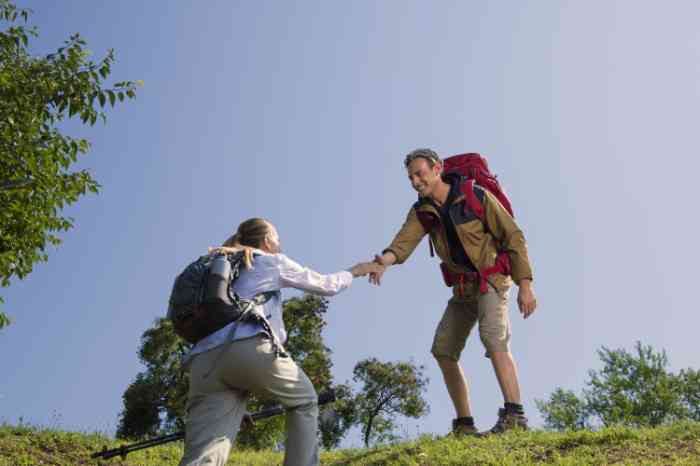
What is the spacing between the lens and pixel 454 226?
889cm

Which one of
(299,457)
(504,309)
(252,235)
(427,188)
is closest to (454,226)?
(427,188)

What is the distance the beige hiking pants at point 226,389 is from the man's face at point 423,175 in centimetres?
399

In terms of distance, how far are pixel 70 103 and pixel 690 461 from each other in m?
12.3

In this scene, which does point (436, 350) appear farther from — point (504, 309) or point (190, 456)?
point (190, 456)

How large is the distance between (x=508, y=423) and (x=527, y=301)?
1.61 meters

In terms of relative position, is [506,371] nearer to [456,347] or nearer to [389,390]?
[456,347]

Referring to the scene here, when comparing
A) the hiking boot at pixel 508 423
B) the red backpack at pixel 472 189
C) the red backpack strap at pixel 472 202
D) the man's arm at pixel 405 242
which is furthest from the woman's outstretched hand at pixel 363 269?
the hiking boot at pixel 508 423

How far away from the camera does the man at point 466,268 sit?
867 centimetres

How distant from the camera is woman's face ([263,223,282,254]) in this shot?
6164 mm

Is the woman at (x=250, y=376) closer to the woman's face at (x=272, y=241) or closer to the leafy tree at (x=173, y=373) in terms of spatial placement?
the woman's face at (x=272, y=241)

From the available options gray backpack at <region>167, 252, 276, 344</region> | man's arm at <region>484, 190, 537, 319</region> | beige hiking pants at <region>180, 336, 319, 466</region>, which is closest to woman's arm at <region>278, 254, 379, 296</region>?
gray backpack at <region>167, 252, 276, 344</region>

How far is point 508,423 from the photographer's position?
29.0ft

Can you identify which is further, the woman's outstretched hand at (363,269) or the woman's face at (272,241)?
the woman's outstretched hand at (363,269)

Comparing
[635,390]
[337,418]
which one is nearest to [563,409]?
[635,390]
